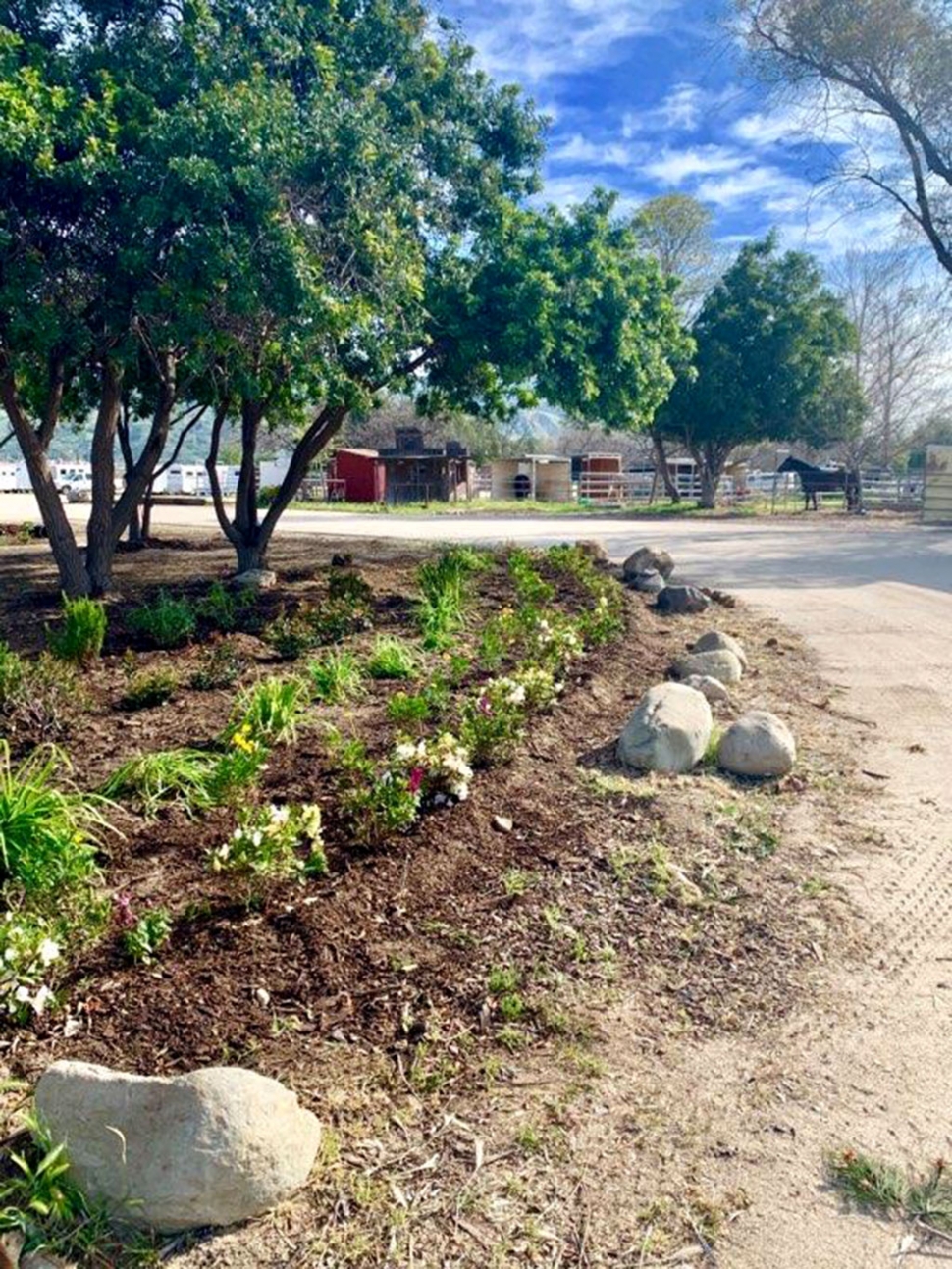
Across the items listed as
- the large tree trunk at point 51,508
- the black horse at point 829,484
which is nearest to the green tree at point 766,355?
the black horse at point 829,484

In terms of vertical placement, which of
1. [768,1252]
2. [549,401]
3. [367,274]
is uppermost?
[367,274]

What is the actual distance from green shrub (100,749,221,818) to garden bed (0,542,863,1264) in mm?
52

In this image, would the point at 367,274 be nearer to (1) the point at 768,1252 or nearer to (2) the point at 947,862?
(2) the point at 947,862

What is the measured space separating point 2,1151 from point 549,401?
28.5 ft

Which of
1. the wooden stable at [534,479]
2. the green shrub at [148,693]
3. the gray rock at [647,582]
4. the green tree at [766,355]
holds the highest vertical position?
the green tree at [766,355]

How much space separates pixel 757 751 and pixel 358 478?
3805 cm

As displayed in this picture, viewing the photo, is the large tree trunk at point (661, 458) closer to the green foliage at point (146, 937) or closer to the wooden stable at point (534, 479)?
the wooden stable at point (534, 479)

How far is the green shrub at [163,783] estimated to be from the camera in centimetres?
363

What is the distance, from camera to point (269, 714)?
14.5 ft

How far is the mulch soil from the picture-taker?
7.93 ft

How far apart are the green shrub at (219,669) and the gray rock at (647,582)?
5.04 metres

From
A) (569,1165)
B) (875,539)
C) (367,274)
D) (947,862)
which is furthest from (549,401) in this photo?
(875,539)

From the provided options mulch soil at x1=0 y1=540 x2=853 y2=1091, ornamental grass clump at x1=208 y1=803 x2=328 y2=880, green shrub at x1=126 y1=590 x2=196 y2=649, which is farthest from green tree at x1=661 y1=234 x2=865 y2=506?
ornamental grass clump at x1=208 y1=803 x2=328 y2=880

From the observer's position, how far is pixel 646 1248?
1848 millimetres
